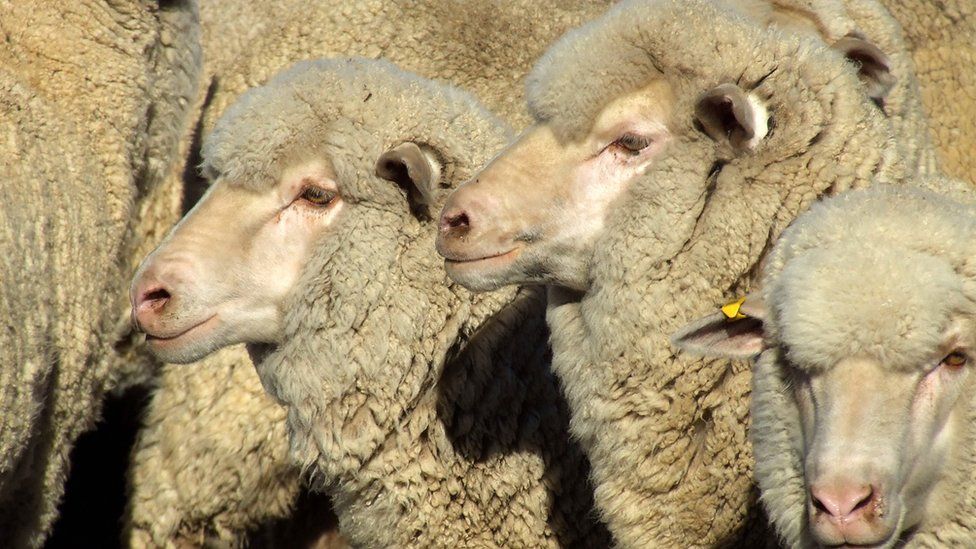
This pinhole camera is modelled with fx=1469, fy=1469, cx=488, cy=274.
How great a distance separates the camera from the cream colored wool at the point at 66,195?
446 cm

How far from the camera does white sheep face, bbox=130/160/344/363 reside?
3.83m

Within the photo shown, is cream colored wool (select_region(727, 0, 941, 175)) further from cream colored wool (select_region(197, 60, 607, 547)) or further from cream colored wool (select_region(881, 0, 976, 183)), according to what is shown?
cream colored wool (select_region(197, 60, 607, 547))

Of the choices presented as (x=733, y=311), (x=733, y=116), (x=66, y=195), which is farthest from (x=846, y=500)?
(x=66, y=195)

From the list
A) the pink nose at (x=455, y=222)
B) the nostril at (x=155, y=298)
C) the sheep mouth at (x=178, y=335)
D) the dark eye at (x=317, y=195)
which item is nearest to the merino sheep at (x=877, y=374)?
the pink nose at (x=455, y=222)

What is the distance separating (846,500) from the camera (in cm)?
288

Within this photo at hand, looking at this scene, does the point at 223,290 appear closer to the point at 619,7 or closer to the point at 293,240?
the point at 293,240

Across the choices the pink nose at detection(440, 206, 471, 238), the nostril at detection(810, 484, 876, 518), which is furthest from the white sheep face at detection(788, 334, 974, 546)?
the pink nose at detection(440, 206, 471, 238)

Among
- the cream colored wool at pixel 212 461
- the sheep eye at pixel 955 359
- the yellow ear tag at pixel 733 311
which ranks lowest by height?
the cream colored wool at pixel 212 461

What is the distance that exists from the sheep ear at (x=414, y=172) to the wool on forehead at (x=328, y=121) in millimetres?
47

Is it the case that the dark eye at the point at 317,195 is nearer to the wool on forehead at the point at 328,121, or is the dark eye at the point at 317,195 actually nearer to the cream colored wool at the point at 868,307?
the wool on forehead at the point at 328,121

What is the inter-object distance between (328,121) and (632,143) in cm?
86

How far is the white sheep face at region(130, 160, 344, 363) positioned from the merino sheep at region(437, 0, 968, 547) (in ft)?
1.50

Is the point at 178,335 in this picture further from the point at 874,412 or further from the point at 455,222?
the point at 874,412

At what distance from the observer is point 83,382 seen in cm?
482
